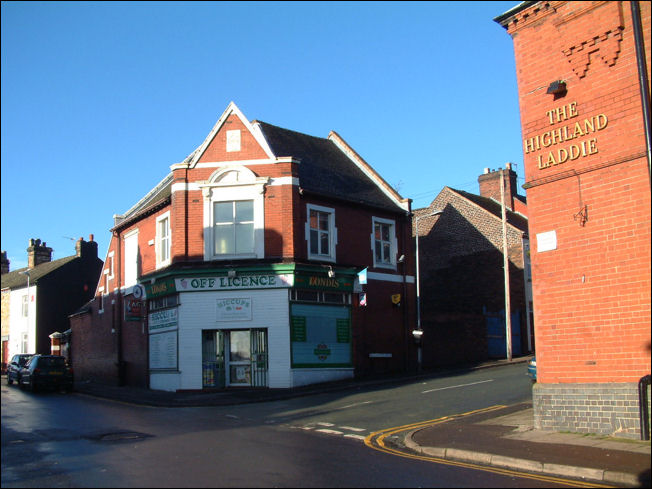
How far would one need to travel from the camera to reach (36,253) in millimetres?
53688

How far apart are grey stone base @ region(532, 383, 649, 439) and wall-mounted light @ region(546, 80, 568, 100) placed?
5757 mm

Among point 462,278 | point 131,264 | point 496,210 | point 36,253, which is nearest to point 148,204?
point 131,264

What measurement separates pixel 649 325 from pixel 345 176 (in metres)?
19.3

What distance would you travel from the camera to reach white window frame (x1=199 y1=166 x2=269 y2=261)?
24.7 meters

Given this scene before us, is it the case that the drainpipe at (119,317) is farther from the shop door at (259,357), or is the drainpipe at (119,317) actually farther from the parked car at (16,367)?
the shop door at (259,357)

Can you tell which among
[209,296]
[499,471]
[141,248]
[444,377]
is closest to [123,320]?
[141,248]

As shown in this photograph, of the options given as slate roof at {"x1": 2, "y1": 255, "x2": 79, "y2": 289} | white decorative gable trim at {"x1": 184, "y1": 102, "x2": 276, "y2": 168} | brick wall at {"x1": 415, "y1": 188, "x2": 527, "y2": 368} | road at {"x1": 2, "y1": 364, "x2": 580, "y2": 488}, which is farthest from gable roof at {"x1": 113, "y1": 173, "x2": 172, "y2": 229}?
slate roof at {"x1": 2, "y1": 255, "x2": 79, "y2": 289}

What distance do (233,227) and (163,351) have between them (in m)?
5.72

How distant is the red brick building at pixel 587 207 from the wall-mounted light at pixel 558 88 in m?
0.02

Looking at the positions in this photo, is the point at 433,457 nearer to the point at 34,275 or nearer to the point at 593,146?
the point at 593,146

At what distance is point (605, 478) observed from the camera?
873cm

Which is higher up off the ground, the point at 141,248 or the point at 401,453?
the point at 141,248

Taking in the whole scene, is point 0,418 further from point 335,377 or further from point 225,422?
point 335,377

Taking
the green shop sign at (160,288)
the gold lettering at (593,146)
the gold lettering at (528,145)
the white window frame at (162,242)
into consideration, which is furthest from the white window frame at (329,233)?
the gold lettering at (593,146)
